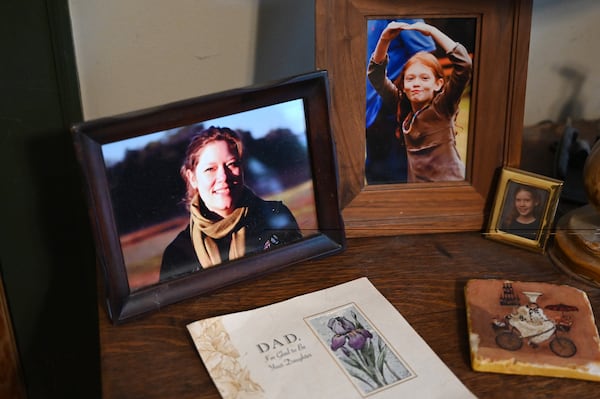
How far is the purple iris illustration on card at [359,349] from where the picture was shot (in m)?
0.76

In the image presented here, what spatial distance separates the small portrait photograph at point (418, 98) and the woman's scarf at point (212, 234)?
0.21m

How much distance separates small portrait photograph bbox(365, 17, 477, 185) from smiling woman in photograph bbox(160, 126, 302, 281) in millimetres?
181

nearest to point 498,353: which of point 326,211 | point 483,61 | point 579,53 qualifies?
point 326,211

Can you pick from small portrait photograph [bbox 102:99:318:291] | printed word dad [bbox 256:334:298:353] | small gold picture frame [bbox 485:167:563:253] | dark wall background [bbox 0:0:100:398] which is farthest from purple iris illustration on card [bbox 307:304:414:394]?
dark wall background [bbox 0:0:100:398]

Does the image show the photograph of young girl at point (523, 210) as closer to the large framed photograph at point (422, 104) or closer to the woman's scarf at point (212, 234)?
the large framed photograph at point (422, 104)

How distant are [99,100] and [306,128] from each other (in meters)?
0.35

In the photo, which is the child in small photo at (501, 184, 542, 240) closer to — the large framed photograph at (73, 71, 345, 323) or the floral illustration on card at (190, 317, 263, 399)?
the large framed photograph at (73, 71, 345, 323)

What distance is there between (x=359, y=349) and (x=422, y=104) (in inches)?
14.2

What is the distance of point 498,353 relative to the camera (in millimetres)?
784

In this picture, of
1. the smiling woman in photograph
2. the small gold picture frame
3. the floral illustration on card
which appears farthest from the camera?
the small gold picture frame

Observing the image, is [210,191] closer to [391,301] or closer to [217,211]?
[217,211]

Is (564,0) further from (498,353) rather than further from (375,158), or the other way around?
(498,353)

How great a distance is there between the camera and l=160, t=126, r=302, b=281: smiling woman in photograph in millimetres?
869

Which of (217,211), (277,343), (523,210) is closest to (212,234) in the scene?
(217,211)
